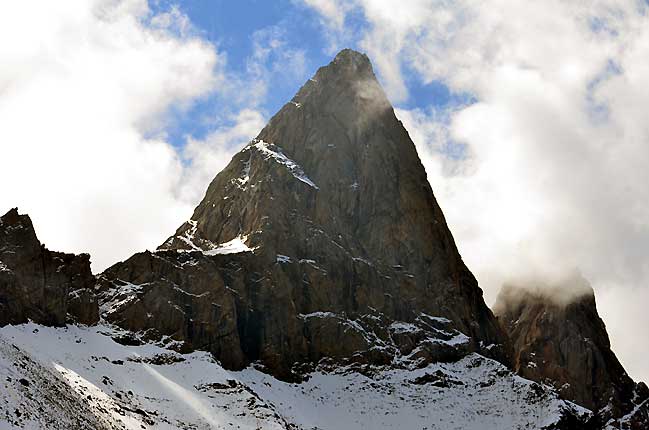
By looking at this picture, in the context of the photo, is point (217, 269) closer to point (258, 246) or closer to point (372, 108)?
point (258, 246)

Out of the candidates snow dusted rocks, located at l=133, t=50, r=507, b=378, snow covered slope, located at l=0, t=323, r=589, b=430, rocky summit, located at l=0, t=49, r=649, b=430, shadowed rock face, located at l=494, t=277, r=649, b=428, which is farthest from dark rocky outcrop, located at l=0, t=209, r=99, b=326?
shadowed rock face, located at l=494, t=277, r=649, b=428

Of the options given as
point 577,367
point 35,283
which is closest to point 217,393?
point 35,283

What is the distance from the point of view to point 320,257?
477 feet

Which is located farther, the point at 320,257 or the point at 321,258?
the point at 320,257

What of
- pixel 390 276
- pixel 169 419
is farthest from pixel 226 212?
pixel 169 419

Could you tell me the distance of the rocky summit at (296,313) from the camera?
10212cm

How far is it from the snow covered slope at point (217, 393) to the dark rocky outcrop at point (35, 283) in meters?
2.00

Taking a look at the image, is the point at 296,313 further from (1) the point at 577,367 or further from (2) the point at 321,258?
(1) the point at 577,367

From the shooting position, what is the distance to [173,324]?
399 ft

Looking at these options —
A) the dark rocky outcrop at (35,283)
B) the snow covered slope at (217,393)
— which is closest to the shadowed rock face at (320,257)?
the dark rocky outcrop at (35,283)

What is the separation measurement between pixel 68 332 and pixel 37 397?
110 ft

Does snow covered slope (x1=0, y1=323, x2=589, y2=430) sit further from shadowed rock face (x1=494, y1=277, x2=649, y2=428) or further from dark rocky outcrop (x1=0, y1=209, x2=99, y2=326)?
shadowed rock face (x1=494, y1=277, x2=649, y2=428)

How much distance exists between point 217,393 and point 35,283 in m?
22.5

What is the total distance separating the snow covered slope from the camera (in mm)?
81312
